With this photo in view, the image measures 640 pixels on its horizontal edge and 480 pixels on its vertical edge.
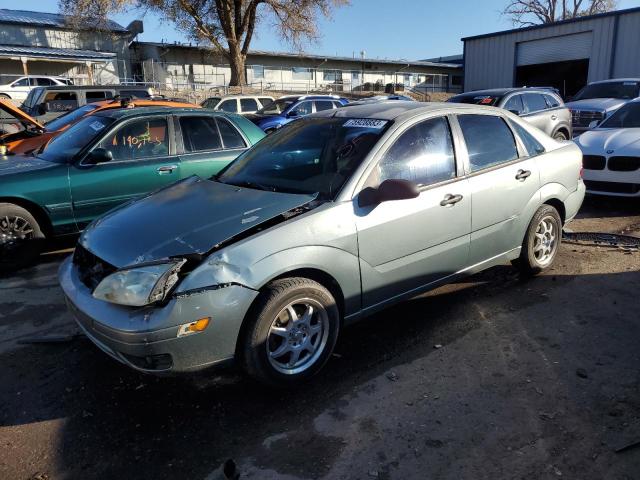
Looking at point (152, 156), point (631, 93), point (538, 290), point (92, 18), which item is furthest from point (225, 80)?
point (538, 290)

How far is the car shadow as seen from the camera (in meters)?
2.64

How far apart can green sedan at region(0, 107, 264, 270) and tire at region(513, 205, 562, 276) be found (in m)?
3.69

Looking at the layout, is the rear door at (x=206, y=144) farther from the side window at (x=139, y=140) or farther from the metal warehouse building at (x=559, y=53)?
the metal warehouse building at (x=559, y=53)

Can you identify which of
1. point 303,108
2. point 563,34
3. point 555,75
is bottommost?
point 303,108

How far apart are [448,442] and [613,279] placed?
121 inches

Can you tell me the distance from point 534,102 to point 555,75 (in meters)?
26.9

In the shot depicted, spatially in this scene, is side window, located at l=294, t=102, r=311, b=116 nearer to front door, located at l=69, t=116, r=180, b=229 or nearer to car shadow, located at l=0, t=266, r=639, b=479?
front door, located at l=69, t=116, r=180, b=229

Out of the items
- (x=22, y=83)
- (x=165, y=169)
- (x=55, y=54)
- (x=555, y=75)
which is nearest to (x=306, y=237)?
(x=165, y=169)

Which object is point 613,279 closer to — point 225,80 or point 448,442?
point 448,442

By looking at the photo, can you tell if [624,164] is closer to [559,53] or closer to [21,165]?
[21,165]

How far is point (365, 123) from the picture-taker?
3771 millimetres

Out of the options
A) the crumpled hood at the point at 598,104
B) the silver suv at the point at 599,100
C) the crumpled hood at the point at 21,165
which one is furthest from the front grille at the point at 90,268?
the crumpled hood at the point at 598,104

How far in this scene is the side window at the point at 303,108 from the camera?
665 inches

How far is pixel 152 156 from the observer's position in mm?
6113
